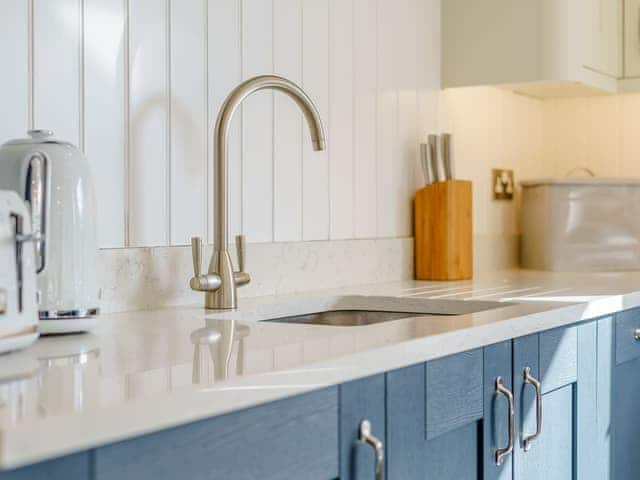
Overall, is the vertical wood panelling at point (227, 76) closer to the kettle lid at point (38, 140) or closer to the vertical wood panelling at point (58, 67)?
the vertical wood panelling at point (58, 67)

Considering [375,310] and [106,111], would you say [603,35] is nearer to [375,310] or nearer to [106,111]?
[375,310]

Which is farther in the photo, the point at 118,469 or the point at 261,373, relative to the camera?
the point at 261,373

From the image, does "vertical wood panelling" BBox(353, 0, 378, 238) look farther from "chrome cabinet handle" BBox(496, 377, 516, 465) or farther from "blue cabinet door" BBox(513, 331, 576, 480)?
"chrome cabinet handle" BBox(496, 377, 516, 465)

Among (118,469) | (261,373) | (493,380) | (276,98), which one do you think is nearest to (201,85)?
(276,98)

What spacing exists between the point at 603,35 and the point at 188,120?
1525 millimetres

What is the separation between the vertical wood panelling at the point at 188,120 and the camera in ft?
5.88

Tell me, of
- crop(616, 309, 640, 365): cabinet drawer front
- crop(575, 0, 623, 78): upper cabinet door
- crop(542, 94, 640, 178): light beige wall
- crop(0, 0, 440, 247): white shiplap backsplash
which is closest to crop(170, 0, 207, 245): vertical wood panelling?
crop(0, 0, 440, 247): white shiplap backsplash

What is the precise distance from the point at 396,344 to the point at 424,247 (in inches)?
49.9

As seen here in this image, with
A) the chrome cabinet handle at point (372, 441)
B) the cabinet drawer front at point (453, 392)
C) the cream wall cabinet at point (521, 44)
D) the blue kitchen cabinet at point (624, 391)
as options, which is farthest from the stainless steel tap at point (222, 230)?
the cream wall cabinet at point (521, 44)

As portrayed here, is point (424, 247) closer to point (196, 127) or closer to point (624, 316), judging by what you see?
point (624, 316)

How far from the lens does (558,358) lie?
71.4 inches

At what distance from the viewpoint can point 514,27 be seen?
262 centimetres

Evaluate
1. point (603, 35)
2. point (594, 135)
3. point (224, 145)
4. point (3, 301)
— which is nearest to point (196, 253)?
point (224, 145)

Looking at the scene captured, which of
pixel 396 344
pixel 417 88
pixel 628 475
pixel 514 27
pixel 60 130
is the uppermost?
pixel 514 27
